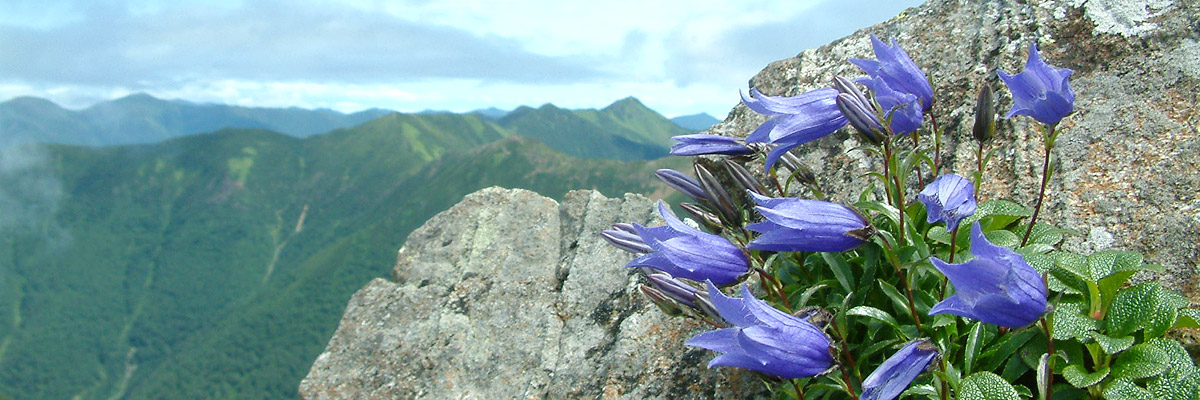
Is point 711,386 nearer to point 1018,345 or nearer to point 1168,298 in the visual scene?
point 1018,345

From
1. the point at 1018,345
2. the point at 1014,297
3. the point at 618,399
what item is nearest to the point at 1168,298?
the point at 1018,345

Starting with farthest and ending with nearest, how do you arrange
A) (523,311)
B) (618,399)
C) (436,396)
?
(523,311) < (436,396) < (618,399)

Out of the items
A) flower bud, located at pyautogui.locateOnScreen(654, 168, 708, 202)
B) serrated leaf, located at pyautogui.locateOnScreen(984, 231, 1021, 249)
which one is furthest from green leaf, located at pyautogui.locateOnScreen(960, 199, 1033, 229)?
flower bud, located at pyautogui.locateOnScreen(654, 168, 708, 202)

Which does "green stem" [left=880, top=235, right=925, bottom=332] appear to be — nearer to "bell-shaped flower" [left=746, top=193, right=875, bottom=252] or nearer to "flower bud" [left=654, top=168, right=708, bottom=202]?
"bell-shaped flower" [left=746, top=193, right=875, bottom=252]

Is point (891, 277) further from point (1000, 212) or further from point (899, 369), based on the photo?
point (899, 369)

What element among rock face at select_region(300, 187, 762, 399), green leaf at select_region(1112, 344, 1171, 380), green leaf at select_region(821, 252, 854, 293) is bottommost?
rock face at select_region(300, 187, 762, 399)

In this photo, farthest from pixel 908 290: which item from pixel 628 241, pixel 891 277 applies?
pixel 628 241
